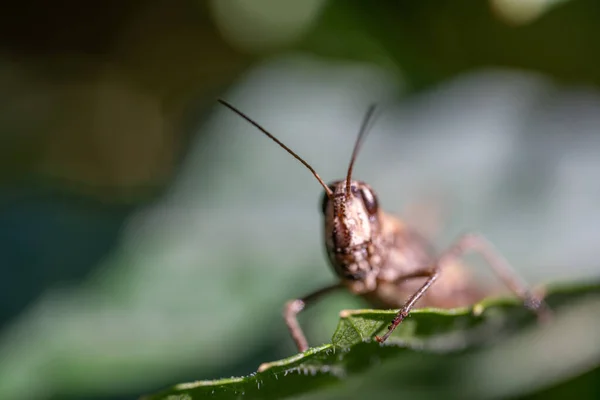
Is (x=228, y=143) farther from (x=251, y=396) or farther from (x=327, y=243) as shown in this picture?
(x=251, y=396)

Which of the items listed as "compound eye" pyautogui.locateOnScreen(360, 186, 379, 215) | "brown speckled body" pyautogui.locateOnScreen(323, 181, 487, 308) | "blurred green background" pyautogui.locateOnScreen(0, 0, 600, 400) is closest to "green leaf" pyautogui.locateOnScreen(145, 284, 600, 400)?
"brown speckled body" pyautogui.locateOnScreen(323, 181, 487, 308)

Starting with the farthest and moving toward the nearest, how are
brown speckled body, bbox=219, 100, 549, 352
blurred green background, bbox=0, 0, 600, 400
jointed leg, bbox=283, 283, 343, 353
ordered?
1. blurred green background, bbox=0, 0, 600, 400
2. jointed leg, bbox=283, 283, 343, 353
3. brown speckled body, bbox=219, 100, 549, 352

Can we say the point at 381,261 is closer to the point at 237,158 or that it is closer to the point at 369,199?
the point at 369,199

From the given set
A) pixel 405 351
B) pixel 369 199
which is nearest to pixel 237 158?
pixel 369 199

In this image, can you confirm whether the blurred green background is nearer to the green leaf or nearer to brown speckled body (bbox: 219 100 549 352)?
brown speckled body (bbox: 219 100 549 352)

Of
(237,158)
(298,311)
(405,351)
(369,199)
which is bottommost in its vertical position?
(405,351)

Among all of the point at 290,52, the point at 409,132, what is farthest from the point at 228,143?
the point at 409,132

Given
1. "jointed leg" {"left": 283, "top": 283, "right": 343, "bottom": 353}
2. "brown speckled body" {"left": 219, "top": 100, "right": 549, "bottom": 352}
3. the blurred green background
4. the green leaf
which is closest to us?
the green leaf

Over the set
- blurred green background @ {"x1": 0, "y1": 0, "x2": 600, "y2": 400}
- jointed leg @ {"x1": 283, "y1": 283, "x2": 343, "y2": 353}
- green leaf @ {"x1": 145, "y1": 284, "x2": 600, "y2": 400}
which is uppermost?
blurred green background @ {"x1": 0, "y1": 0, "x2": 600, "y2": 400}
